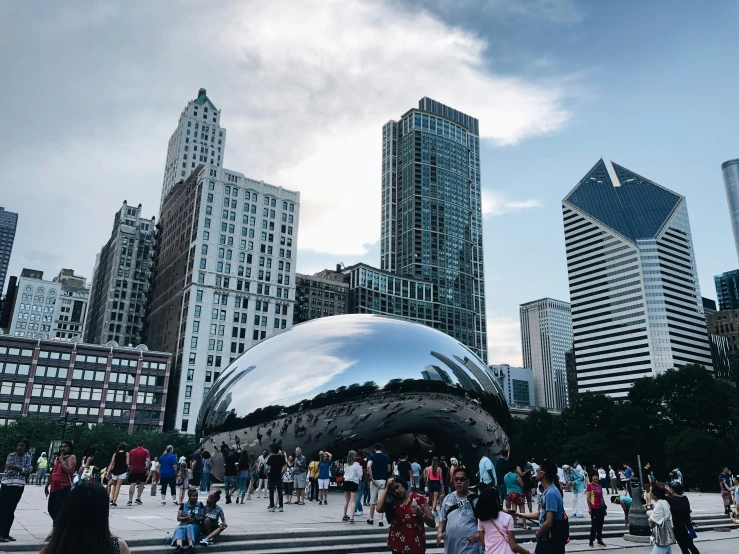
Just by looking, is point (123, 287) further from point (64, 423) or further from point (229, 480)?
point (229, 480)

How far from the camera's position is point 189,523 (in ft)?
34.1

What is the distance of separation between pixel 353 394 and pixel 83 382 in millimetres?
83064

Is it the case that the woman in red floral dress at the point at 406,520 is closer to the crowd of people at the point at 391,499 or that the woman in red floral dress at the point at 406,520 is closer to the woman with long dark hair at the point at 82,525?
the crowd of people at the point at 391,499

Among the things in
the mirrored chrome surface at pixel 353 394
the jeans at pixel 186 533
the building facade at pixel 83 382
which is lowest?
the jeans at pixel 186 533

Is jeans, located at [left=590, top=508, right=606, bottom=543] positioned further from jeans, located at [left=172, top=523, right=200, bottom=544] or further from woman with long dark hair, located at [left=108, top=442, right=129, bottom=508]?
woman with long dark hair, located at [left=108, top=442, right=129, bottom=508]

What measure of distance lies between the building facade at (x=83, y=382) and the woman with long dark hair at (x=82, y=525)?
3516 inches

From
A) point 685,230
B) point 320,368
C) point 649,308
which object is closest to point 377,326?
point 320,368

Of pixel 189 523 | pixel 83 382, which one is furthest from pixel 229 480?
pixel 83 382

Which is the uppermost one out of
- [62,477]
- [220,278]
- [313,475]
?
[220,278]

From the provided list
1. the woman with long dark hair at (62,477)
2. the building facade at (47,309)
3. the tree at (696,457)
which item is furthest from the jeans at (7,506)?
the building facade at (47,309)

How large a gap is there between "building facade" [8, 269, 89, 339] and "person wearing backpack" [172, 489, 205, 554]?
17067 centimetres

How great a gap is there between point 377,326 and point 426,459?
5583mm

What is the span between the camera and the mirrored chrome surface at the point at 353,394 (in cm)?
1762

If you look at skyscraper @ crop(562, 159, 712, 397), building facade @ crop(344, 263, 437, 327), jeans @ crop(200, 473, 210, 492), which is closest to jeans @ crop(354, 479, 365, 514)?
jeans @ crop(200, 473, 210, 492)
